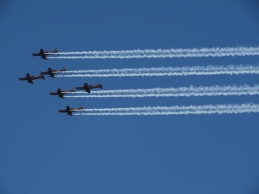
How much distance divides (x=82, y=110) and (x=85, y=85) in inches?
140

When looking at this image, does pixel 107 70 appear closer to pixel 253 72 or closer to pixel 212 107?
pixel 212 107

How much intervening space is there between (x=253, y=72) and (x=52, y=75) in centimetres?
2744

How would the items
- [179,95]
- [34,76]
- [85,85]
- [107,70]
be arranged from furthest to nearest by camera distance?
[34,76]
[85,85]
[107,70]
[179,95]

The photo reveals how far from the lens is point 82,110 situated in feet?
226

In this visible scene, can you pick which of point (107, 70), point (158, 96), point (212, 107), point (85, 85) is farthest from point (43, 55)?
point (212, 107)

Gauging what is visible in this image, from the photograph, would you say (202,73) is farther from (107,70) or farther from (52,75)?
(52,75)

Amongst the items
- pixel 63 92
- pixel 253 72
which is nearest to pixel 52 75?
pixel 63 92

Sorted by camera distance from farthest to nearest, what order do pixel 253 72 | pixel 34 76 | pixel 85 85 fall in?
pixel 34 76
pixel 85 85
pixel 253 72

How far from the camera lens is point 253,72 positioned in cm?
5297

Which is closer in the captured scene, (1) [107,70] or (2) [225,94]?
(2) [225,94]

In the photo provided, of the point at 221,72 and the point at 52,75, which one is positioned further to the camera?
the point at 52,75

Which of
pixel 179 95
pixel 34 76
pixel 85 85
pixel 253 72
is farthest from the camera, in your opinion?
pixel 34 76

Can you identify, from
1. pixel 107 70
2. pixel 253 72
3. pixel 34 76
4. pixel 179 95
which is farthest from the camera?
pixel 34 76

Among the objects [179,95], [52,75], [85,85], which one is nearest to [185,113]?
[179,95]
